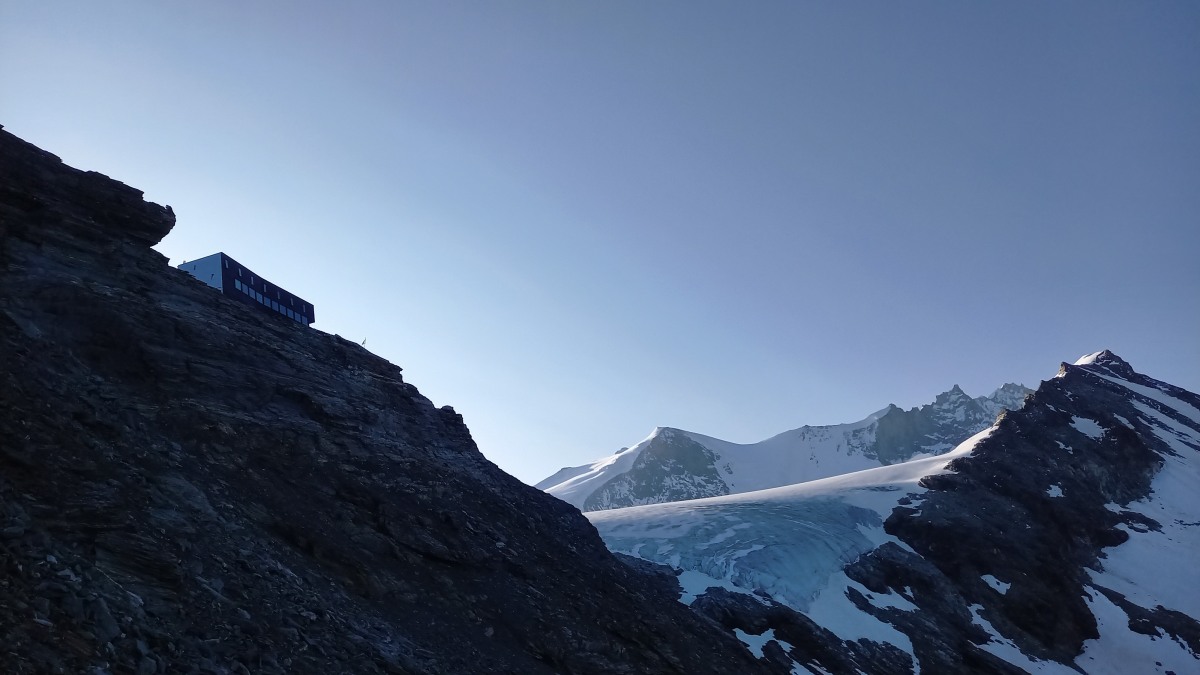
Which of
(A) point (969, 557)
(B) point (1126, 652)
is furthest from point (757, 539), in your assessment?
(B) point (1126, 652)

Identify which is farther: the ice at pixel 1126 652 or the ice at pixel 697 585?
the ice at pixel 1126 652

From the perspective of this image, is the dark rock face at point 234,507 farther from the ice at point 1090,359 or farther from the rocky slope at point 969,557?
the ice at point 1090,359

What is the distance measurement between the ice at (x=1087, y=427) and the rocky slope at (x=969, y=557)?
0.60 m

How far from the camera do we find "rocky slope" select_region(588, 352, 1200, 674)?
5834cm

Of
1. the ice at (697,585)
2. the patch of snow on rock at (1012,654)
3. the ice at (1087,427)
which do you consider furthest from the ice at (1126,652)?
the ice at (1087,427)

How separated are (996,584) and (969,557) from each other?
3145 millimetres

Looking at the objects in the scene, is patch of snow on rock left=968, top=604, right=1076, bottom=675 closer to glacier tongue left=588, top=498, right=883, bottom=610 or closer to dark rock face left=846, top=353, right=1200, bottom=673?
dark rock face left=846, top=353, right=1200, bottom=673

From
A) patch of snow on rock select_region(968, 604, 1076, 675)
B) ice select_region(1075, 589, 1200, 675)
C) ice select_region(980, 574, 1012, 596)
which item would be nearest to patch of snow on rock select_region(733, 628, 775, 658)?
patch of snow on rock select_region(968, 604, 1076, 675)

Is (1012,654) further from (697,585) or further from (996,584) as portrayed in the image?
(697,585)

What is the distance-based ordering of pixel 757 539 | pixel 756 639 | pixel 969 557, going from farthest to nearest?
pixel 969 557
pixel 757 539
pixel 756 639

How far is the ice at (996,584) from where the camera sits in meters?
70.6

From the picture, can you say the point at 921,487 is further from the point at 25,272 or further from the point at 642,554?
the point at 25,272

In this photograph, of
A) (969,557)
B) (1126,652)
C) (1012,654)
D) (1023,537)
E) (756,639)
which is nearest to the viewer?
(756,639)

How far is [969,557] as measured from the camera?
240ft
